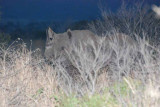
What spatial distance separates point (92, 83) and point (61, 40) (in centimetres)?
272

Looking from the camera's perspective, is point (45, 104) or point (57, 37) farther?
point (57, 37)

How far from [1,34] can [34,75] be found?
24.4 ft

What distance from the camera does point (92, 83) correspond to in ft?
21.9

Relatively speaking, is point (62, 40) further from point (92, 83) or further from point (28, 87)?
point (92, 83)

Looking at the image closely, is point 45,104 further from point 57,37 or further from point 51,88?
point 57,37

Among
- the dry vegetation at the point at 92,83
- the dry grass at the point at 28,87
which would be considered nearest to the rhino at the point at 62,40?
the dry vegetation at the point at 92,83

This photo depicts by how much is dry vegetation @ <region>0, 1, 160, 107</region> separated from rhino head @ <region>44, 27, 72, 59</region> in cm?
32

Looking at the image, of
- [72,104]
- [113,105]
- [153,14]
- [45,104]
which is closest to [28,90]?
[45,104]

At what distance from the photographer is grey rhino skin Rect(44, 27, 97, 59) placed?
347 inches

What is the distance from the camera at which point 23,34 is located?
4219cm

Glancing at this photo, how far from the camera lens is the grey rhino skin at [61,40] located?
8.82 metres

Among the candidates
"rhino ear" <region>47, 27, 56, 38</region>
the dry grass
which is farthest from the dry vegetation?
"rhino ear" <region>47, 27, 56, 38</region>

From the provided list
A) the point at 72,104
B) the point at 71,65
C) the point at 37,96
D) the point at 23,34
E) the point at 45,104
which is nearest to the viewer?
the point at 72,104

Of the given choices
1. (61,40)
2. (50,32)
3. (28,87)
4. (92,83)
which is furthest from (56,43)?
(92,83)
